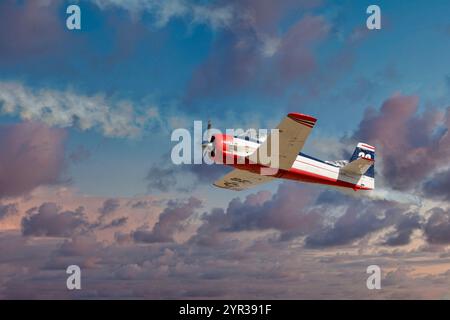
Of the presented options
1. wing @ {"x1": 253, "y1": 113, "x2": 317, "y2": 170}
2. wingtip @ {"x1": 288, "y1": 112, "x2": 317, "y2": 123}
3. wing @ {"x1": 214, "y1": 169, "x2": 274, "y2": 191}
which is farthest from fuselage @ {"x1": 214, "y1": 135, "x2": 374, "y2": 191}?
wingtip @ {"x1": 288, "y1": 112, "x2": 317, "y2": 123}

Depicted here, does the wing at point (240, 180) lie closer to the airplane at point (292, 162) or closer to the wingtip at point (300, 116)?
the airplane at point (292, 162)

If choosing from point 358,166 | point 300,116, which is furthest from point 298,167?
point 300,116

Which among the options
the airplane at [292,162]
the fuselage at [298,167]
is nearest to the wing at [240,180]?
the airplane at [292,162]

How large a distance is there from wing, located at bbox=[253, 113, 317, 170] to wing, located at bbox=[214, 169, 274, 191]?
4.36 m

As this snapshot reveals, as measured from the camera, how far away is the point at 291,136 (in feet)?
110

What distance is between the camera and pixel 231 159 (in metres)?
36.6

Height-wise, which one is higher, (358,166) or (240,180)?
(358,166)

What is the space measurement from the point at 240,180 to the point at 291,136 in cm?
997

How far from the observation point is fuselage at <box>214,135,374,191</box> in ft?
120

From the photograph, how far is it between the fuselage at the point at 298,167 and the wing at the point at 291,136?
120cm

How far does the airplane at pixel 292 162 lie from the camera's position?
33.4 metres

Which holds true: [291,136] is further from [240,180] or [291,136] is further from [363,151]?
[363,151]
